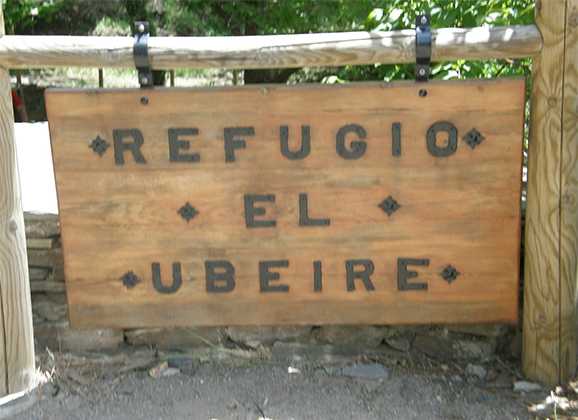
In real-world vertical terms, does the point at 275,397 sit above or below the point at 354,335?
below

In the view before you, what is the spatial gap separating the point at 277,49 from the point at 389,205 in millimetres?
750

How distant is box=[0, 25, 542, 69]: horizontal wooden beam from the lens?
119 inches

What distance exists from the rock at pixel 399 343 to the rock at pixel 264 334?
0.36 meters

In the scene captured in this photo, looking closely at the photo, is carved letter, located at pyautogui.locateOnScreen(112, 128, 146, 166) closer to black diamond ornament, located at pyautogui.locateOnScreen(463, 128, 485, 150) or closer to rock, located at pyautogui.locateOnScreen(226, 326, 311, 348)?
rock, located at pyautogui.locateOnScreen(226, 326, 311, 348)

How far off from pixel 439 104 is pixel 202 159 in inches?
36.9

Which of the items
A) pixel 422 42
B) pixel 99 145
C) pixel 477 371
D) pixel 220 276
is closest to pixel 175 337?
pixel 220 276

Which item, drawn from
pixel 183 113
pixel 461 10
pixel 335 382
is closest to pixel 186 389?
pixel 335 382

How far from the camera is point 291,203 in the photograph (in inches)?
129

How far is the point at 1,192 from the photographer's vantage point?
316 centimetres

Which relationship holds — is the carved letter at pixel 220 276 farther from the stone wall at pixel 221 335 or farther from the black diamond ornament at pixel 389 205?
the black diamond ornament at pixel 389 205

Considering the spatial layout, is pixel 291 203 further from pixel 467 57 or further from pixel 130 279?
pixel 467 57

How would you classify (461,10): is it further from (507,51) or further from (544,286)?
(544,286)

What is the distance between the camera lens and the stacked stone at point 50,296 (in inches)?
141

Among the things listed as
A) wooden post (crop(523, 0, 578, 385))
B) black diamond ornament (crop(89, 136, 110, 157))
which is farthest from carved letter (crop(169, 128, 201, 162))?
wooden post (crop(523, 0, 578, 385))
